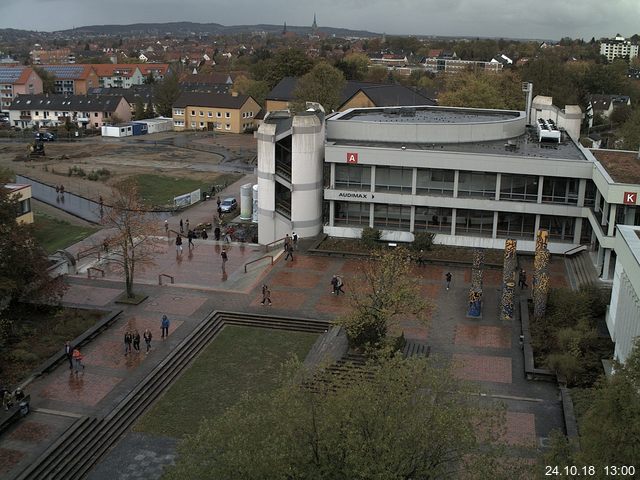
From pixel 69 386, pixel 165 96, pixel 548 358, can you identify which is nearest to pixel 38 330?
pixel 69 386

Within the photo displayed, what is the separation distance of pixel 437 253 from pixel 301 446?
1164 inches

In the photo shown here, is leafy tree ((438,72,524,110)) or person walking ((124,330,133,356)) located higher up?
A: leafy tree ((438,72,524,110))

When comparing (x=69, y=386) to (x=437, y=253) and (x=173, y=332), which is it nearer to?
(x=173, y=332)

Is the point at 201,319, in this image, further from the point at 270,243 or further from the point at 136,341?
the point at 270,243

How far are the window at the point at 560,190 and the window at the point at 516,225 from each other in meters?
1.58

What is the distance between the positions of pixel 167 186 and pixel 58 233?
17.8m

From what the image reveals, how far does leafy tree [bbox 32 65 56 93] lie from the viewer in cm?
14288

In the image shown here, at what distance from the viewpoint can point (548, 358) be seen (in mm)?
28703

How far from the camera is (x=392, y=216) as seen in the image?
4662 cm

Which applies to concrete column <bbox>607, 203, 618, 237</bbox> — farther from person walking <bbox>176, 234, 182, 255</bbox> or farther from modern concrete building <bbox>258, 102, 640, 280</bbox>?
person walking <bbox>176, 234, 182, 255</bbox>

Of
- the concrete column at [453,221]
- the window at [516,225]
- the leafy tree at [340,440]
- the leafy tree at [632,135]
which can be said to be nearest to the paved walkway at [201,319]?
the leafy tree at [340,440]

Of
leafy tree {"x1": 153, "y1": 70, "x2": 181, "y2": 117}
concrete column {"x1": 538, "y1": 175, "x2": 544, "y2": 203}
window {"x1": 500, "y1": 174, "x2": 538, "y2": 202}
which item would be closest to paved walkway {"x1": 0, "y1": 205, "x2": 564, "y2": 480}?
concrete column {"x1": 538, "y1": 175, "x2": 544, "y2": 203}

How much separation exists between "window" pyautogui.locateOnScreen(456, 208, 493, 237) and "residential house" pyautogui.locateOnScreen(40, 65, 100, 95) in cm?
12116

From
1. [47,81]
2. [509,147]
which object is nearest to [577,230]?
[509,147]
